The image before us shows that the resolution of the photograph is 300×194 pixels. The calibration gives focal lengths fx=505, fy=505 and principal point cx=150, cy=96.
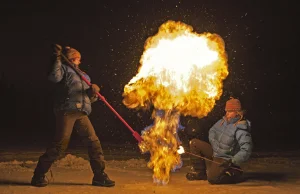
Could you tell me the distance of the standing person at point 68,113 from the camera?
6926 millimetres

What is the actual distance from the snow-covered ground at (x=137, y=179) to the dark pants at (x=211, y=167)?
173 mm

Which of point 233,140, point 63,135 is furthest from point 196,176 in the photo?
point 63,135

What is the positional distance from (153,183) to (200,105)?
1.50 metres

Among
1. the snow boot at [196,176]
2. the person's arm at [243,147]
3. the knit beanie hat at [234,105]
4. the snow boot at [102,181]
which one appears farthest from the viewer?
the snow boot at [196,176]

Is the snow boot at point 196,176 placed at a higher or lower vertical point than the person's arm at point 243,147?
lower

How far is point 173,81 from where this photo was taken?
7719 mm

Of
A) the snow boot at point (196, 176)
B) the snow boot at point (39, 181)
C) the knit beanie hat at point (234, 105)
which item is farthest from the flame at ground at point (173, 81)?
the snow boot at point (39, 181)

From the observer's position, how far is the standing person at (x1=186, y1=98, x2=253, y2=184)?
7590mm

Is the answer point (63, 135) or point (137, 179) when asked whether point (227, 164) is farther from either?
point (63, 135)

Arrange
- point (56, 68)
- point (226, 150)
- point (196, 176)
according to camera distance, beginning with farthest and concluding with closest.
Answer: point (196, 176) → point (226, 150) → point (56, 68)

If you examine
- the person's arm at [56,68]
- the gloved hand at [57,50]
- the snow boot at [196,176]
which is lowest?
the snow boot at [196,176]

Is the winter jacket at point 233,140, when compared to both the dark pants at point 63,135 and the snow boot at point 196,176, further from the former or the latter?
the dark pants at point 63,135

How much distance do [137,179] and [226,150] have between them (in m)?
1.51

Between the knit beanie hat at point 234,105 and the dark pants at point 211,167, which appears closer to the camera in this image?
the dark pants at point 211,167
